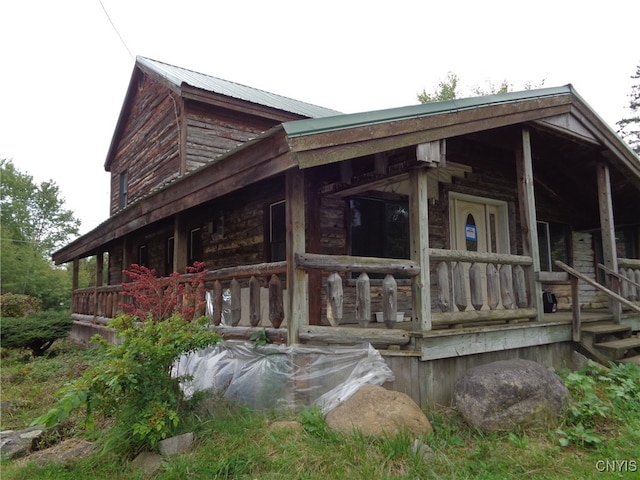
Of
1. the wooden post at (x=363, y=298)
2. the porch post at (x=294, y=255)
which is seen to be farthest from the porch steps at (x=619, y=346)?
the porch post at (x=294, y=255)

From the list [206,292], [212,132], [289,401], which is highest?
[212,132]

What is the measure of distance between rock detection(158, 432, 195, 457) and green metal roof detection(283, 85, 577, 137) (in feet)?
9.24

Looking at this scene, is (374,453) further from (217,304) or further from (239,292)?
(217,304)

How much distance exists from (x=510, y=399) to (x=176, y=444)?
2993mm

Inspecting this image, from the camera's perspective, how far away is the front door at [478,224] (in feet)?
27.9

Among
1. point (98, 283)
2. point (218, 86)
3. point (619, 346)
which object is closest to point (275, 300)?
point (619, 346)

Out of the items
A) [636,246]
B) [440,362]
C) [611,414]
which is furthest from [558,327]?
[636,246]

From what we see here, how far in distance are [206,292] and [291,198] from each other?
2.32m

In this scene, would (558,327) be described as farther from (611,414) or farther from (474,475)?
(474,475)

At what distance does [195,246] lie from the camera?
34.1 ft

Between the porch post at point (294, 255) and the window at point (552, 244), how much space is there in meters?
7.15

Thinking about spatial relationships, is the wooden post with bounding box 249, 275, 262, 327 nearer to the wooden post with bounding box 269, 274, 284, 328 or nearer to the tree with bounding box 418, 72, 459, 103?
the wooden post with bounding box 269, 274, 284, 328

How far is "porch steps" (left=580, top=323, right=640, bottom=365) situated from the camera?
6105 millimetres

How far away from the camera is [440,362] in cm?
482
